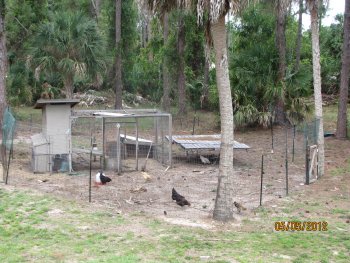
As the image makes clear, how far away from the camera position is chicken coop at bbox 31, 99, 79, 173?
14.0 m

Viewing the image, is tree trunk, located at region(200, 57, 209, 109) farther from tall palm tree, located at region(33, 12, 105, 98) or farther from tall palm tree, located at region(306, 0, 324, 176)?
tall palm tree, located at region(306, 0, 324, 176)

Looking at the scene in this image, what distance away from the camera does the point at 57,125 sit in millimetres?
14508

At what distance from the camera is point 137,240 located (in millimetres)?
8102

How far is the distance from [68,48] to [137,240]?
53.3 ft

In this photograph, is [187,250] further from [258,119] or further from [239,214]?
[258,119]

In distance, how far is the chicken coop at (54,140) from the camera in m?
14.0

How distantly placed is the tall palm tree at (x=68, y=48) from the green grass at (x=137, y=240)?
44.7ft

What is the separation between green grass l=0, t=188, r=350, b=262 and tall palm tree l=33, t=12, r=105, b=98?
44.7 ft

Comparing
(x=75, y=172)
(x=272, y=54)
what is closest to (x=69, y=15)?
(x=272, y=54)

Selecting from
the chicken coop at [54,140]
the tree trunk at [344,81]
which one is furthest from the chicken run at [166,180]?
the tree trunk at [344,81]

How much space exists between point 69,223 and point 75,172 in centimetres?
545

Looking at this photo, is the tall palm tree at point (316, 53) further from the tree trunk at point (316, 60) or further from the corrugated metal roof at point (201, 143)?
the corrugated metal roof at point (201, 143)

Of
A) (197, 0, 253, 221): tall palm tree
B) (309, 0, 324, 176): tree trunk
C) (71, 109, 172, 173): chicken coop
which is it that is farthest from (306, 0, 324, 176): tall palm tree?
(197, 0, 253, 221): tall palm tree

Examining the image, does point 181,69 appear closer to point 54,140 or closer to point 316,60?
point 316,60
